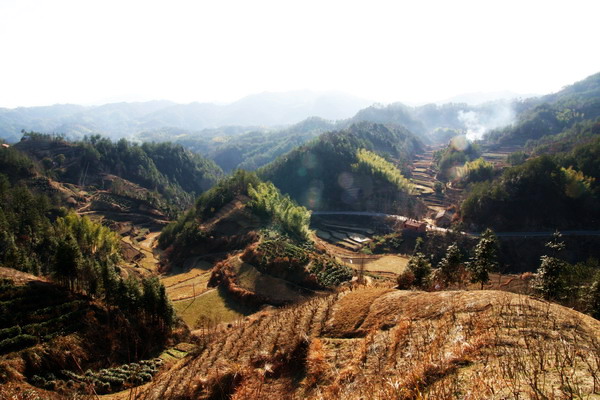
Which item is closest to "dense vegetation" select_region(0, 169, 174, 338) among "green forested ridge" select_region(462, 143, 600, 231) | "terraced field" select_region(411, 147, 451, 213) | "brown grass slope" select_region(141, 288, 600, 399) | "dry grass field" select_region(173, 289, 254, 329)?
"dry grass field" select_region(173, 289, 254, 329)

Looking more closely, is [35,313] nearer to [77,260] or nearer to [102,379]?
[77,260]

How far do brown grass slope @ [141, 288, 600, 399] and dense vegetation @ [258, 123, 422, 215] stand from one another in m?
88.8

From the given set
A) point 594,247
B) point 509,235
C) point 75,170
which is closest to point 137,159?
point 75,170

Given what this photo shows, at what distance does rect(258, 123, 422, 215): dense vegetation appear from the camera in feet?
378

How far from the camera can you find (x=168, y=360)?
27.6 meters

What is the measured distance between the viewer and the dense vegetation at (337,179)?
11512cm

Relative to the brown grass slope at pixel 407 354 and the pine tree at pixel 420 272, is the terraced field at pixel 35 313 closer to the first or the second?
the brown grass slope at pixel 407 354

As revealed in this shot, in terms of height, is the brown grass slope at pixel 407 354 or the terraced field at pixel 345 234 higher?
the brown grass slope at pixel 407 354

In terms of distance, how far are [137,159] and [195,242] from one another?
116171 mm

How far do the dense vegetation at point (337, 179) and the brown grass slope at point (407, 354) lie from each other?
8878cm

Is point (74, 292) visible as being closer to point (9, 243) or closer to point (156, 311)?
point (156, 311)

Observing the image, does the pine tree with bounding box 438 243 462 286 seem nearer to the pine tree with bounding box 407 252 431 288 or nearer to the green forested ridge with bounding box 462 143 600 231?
the pine tree with bounding box 407 252 431 288

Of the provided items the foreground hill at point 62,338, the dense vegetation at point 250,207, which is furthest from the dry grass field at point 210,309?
the dense vegetation at point 250,207

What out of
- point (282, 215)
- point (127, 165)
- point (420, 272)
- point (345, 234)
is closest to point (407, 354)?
point (420, 272)
